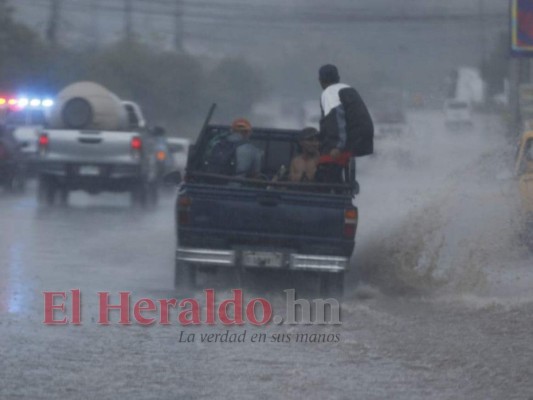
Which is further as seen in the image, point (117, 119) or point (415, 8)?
point (415, 8)

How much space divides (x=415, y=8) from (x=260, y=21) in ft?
43.9

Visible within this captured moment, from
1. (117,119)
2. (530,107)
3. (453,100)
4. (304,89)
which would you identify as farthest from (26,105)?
(304,89)

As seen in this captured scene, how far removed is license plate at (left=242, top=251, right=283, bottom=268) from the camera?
1223 centimetres

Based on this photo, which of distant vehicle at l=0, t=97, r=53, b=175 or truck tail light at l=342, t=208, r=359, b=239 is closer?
truck tail light at l=342, t=208, r=359, b=239

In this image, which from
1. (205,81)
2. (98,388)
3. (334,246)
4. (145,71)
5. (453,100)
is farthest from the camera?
(205,81)

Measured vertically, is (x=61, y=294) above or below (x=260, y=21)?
below

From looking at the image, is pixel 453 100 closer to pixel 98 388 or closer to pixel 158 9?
pixel 158 9

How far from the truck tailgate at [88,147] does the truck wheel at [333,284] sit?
12.9 metres

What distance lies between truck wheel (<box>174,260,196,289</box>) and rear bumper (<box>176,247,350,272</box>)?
522 mm

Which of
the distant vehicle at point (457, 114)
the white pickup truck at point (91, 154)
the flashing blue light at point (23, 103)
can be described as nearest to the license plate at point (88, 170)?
the white pickup truck at point (91, 154)

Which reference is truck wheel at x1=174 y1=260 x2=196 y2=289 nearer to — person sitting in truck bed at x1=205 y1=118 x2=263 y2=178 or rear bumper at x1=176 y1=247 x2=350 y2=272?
rear bumper at x1=176 y1=247 x2=350 y2=272

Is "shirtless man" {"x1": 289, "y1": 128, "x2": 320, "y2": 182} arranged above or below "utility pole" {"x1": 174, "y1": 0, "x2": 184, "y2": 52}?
below

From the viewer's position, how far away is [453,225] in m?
18.9

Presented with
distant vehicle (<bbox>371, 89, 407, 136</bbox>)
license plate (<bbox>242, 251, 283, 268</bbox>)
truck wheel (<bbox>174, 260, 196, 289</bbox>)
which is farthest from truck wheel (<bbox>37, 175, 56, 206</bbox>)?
license plate (<bbox>242, 251, 283, 268</bbox>)
